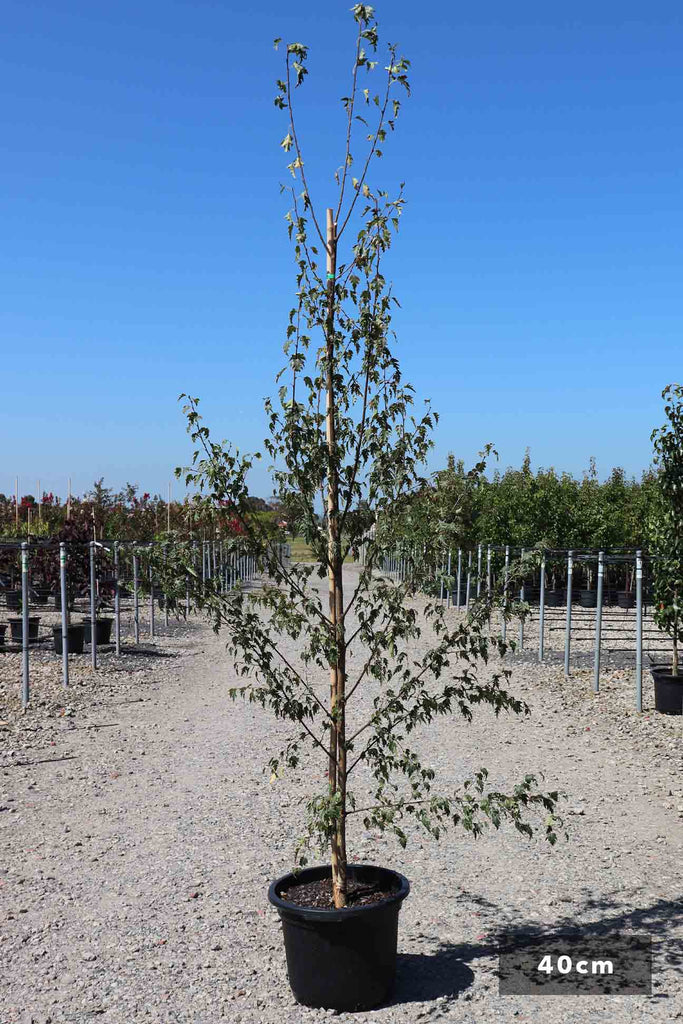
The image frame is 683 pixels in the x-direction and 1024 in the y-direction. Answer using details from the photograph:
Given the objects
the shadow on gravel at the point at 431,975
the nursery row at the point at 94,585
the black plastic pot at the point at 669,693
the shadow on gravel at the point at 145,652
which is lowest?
the shadow on gravel at the point at 145,652

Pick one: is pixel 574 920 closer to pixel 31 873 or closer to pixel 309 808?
pixel 309 808

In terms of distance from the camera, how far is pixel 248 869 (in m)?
5.94

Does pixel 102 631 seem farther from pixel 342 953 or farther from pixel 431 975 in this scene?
pixel 342 953

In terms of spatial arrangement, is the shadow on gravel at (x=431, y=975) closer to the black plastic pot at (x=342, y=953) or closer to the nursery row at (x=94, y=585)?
the black plastic pot at (x=342, y=953)

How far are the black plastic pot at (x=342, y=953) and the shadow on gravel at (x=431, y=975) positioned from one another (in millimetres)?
152

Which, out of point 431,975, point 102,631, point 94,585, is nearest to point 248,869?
point 431,975

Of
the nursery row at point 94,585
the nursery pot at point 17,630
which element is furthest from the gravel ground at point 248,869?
the nursery pot at point 17,630

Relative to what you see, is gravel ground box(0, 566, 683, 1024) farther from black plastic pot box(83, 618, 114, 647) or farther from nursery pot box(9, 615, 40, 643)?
nursery pot box(9, 615, 40, 643)

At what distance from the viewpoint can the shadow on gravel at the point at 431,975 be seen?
4.28 meters

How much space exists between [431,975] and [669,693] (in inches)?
306

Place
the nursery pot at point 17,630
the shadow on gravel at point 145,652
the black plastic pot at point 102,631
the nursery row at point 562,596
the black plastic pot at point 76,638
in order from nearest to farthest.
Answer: the nursery row at point 562,596
the black plastic pot at point 76,638
the shadow on gravel at point 145,652
the black plastic pot at point 102,631
the nursery pot at point 17,630

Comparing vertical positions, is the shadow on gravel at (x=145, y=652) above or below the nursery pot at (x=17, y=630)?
below

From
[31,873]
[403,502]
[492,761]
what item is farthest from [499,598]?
[492,761]

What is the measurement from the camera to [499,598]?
4.60 meters
